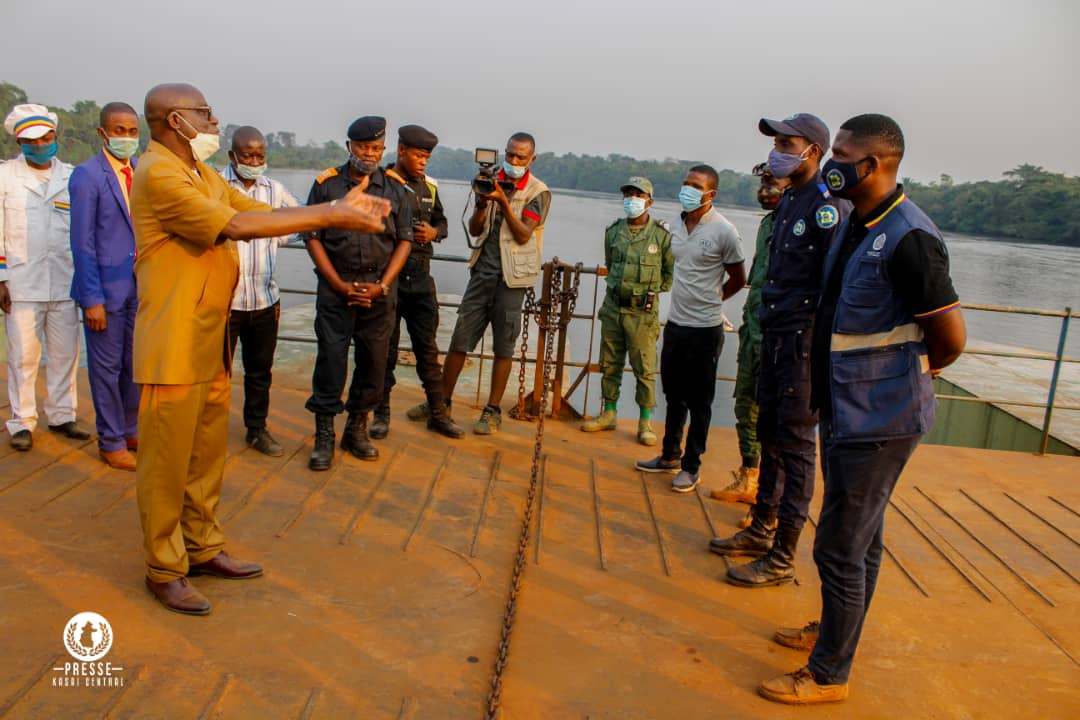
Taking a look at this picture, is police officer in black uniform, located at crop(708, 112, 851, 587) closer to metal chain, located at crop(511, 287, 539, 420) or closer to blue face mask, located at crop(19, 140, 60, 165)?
metal chain, located at crop(511, 287, 539, 420)

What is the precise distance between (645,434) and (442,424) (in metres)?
1.35

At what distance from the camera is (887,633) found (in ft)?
10.6

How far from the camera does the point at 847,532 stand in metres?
2.67

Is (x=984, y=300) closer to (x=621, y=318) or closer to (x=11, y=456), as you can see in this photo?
(x=621, y=318)

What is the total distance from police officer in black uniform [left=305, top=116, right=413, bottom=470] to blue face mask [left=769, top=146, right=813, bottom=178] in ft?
6.78

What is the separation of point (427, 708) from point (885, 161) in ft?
7.41

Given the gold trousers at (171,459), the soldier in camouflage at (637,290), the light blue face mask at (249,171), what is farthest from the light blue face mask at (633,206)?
the gold trousers at (171,459)

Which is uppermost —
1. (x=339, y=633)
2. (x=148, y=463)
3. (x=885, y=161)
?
(x=885, y=161)

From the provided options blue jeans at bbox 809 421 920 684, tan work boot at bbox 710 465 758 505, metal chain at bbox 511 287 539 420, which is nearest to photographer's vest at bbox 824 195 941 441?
blue jeans at bbox 809 421 920 684

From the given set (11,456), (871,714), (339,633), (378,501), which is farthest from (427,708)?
(11,456)

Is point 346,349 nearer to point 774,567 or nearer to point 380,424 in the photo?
point 380,424

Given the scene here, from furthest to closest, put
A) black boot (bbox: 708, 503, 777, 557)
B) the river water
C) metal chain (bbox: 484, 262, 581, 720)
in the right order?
the river water
black boot (bbox: 708, 503, 777, 557)
metal chain (bbox: 484, 262, 581, 720)

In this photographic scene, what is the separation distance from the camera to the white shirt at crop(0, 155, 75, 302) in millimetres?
4324

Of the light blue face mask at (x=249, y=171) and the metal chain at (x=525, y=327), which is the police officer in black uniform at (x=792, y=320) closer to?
the metal chain at (x=525, y=327)
